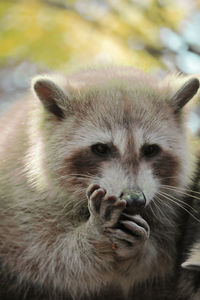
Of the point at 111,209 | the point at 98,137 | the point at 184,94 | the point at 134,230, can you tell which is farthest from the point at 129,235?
the point at 184,94

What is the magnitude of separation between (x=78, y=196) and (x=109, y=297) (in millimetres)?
1113

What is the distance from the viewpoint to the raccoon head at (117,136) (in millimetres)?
5129

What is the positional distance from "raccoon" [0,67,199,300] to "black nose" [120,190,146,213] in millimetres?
310

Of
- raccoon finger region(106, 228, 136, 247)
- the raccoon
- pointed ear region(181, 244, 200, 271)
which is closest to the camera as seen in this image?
pointed ear region(181, 244, 200, 271)

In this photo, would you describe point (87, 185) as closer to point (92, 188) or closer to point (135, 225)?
point (92, 188)

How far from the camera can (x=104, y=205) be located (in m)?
4.87

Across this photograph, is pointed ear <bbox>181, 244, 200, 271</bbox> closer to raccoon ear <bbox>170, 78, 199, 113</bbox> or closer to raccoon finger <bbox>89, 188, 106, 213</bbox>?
raccoon finger <bbox>89, 188, 106, 213</bbox>

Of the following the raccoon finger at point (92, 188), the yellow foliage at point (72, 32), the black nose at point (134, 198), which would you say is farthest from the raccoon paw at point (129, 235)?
the yellow foliage at point (72, 32)

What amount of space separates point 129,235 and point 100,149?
767 mm

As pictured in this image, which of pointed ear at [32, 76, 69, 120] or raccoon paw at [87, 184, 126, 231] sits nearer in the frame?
raccoon paw at [87, 184, 126, 231]

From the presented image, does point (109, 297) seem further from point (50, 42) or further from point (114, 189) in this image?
point (50, 42)

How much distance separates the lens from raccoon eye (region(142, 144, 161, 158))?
526 centimetres

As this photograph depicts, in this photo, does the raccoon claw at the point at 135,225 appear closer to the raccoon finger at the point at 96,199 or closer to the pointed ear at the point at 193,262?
the raccoon finger at the point at 96,199

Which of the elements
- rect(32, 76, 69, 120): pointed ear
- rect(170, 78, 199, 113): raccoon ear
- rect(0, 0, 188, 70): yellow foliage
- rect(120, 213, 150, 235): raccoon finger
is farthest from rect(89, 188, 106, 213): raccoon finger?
rect(0, 0, 188, 70): yellow foliage
